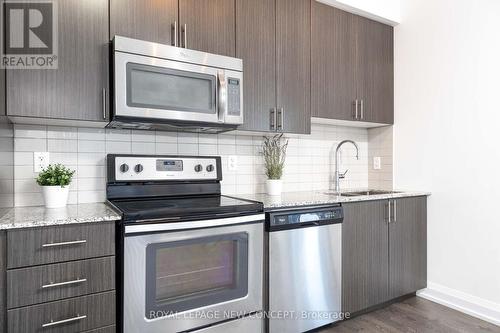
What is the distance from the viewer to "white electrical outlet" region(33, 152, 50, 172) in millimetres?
1798

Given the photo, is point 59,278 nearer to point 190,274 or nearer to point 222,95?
point 190,274

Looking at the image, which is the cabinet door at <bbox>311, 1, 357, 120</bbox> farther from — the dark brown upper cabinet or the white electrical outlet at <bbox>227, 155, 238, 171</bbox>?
the white electrical outlet at <bbox>227, 155, 238, 171</bbox>

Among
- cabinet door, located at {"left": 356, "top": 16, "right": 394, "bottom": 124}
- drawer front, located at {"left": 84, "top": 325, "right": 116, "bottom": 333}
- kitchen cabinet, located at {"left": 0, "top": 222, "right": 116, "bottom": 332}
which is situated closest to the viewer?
kitchen cabinet, located at {"left": 0, "top": 222, "right": 116, "bottom": 332}

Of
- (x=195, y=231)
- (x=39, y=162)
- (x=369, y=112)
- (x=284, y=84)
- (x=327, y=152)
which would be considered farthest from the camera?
(x=327, y=152)

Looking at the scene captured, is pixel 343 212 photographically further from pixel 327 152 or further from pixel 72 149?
pixel 72 149

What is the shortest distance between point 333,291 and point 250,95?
4.57 ft

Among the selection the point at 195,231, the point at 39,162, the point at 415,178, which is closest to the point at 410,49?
the point at 415,178

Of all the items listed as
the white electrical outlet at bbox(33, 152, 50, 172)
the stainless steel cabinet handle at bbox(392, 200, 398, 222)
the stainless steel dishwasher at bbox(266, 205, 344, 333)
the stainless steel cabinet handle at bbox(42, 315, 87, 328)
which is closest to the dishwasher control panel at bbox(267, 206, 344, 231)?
the stainless steel dishwasher at bbox(266, 205, 344, 333)

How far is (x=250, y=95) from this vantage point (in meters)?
2.11

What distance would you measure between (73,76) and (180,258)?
1.05 meters

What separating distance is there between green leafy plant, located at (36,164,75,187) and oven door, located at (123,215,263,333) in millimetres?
572

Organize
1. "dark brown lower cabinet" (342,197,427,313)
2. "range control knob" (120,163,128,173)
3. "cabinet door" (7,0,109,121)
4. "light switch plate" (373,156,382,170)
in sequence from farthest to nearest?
"light switch plate" (373,156,382,170)
"dark brown lower cabinet" (342,197,427,313)
"range control knob" (120,163,128,173)
"cabinet door" (7,0,109,121)

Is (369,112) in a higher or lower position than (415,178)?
higher

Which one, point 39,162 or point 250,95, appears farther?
point 250,95
